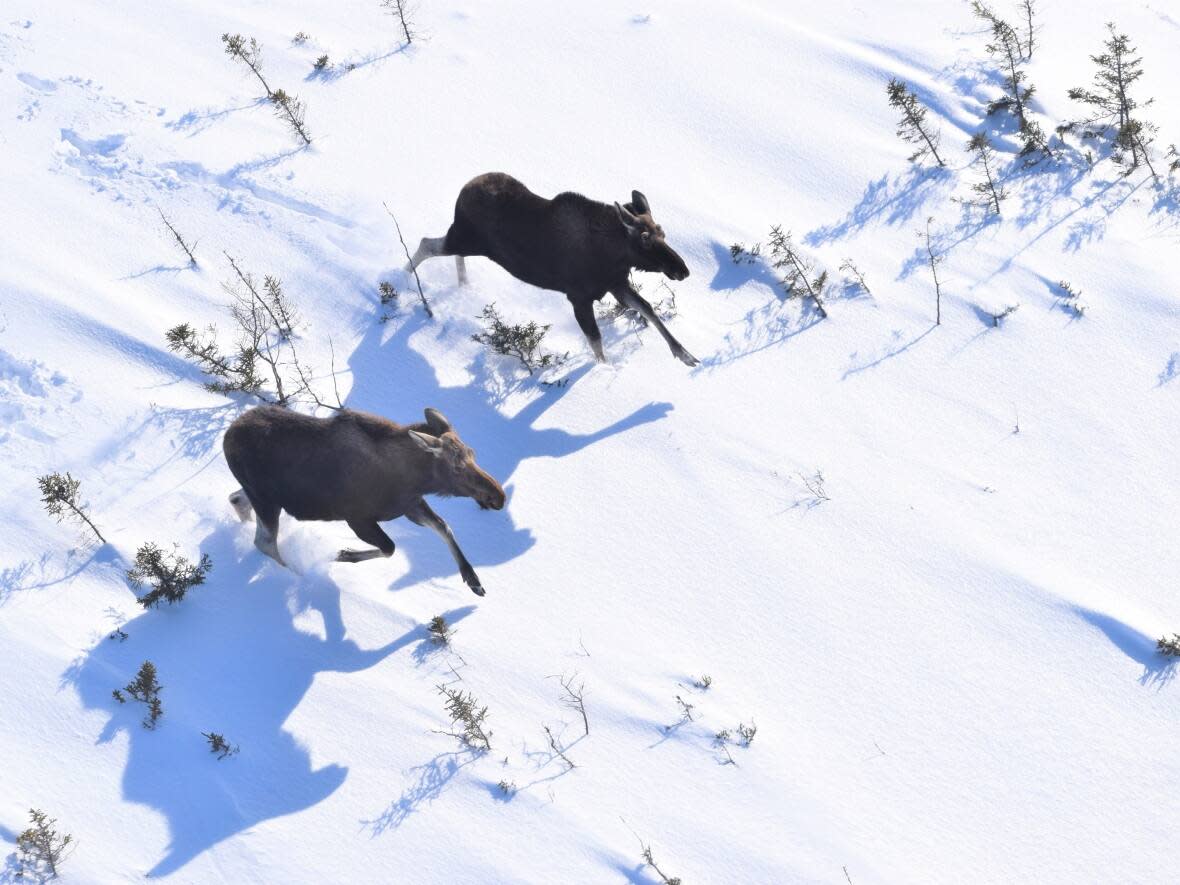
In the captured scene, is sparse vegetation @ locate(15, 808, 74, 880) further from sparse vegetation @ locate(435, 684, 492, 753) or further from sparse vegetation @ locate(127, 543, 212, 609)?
sparse vegetation @ locate(435, 684, 492, 753)

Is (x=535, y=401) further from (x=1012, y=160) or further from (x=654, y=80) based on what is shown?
(x=1012, y=160)

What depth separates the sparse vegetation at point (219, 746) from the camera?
7.59 m

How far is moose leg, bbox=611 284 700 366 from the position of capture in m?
9.89

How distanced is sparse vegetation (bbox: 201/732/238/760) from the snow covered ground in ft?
0.43

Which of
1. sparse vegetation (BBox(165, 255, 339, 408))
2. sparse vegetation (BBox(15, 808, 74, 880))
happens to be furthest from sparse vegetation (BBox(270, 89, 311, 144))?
sparse vegetation (BBox(15, 808, 74, 880))

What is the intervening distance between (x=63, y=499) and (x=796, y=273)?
7.40m

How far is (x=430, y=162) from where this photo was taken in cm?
1229

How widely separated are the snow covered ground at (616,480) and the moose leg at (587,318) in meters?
0.37

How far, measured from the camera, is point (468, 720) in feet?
24.9

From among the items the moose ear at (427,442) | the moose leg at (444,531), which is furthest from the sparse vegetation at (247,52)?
the moose leg at (444,531)

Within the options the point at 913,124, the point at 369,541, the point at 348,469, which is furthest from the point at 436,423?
the point at 913,124

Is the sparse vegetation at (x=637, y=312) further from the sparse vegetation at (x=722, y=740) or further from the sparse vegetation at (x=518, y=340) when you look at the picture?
the sparse vegetation at (x=722, y=740)

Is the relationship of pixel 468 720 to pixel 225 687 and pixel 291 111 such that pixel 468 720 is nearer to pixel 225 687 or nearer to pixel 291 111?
pixel 225 687

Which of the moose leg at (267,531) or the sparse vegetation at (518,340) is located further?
the sparse vegetation at (518,340)
